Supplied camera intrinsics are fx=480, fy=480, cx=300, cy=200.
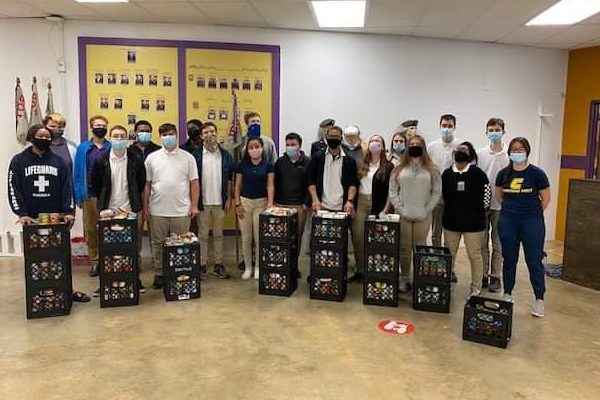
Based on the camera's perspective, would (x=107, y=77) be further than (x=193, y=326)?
Yes

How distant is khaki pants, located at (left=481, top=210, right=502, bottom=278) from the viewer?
485 centimetres

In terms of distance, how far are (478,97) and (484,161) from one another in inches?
95.5

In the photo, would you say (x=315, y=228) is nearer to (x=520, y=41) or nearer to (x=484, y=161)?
(x=484, y=161)

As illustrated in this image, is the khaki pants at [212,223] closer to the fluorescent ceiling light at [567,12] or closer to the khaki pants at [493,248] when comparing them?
the khaki pants at [493,248]

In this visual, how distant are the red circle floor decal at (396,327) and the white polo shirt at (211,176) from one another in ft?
7.24

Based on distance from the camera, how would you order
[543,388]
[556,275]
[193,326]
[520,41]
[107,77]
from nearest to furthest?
[543,388] → [193,326] → [556,275] → [107,77] → [520,41]

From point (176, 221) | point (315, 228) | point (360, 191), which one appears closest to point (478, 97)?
point (360, 191)

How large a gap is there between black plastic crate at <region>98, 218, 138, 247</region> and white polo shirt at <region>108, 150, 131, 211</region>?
33cm

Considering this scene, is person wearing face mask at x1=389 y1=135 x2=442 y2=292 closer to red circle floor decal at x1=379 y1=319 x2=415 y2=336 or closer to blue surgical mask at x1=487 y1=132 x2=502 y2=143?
blue surgical mask at x1=487 y1=132 x2=502 y2=143

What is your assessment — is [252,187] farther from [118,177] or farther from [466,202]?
[466,202]

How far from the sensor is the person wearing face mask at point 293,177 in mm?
4973

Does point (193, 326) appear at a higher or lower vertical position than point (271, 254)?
lower

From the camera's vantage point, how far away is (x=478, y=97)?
688 centimetres

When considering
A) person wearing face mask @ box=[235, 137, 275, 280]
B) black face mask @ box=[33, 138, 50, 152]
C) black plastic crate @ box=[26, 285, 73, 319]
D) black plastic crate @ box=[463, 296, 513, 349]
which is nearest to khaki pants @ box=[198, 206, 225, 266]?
person wearing face mask @ box=[235, 137, 275, 280]
